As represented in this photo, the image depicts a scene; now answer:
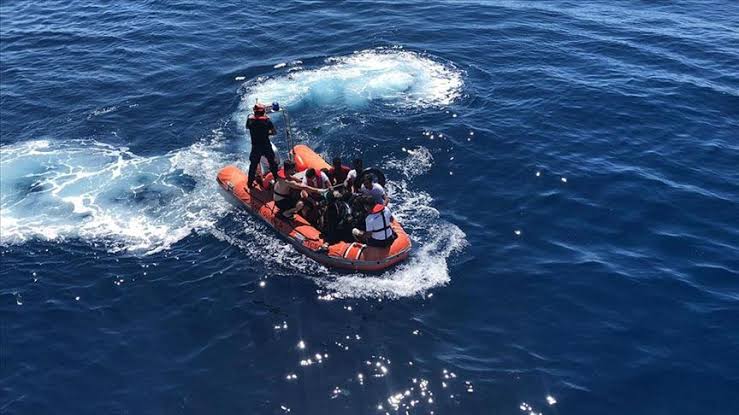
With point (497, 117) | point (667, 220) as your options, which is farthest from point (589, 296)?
point (497, 117)

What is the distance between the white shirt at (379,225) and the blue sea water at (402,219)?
1263mm

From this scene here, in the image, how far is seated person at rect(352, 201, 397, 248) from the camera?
17.9m

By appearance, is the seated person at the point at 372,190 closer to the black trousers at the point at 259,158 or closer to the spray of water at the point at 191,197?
the spray of water at the point at 191,197

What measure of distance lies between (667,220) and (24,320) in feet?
68.5

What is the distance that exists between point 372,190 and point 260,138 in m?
4.48

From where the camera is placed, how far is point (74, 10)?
132 feet

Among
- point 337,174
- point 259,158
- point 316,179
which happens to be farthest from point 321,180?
point 259,158

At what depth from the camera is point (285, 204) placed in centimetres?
1981

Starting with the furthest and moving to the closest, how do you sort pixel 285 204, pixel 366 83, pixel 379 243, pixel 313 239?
pixel 366 83
pixel 285 204
pixel 313 239
pixel 379 243

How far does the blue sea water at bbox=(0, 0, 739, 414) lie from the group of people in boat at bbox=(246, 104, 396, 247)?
1291 mm

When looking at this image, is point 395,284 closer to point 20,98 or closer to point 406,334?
point 406,334

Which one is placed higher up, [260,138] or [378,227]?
[260,138]

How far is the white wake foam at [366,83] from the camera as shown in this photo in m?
27.9

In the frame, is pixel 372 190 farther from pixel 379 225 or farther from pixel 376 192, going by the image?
pixel 379 225
